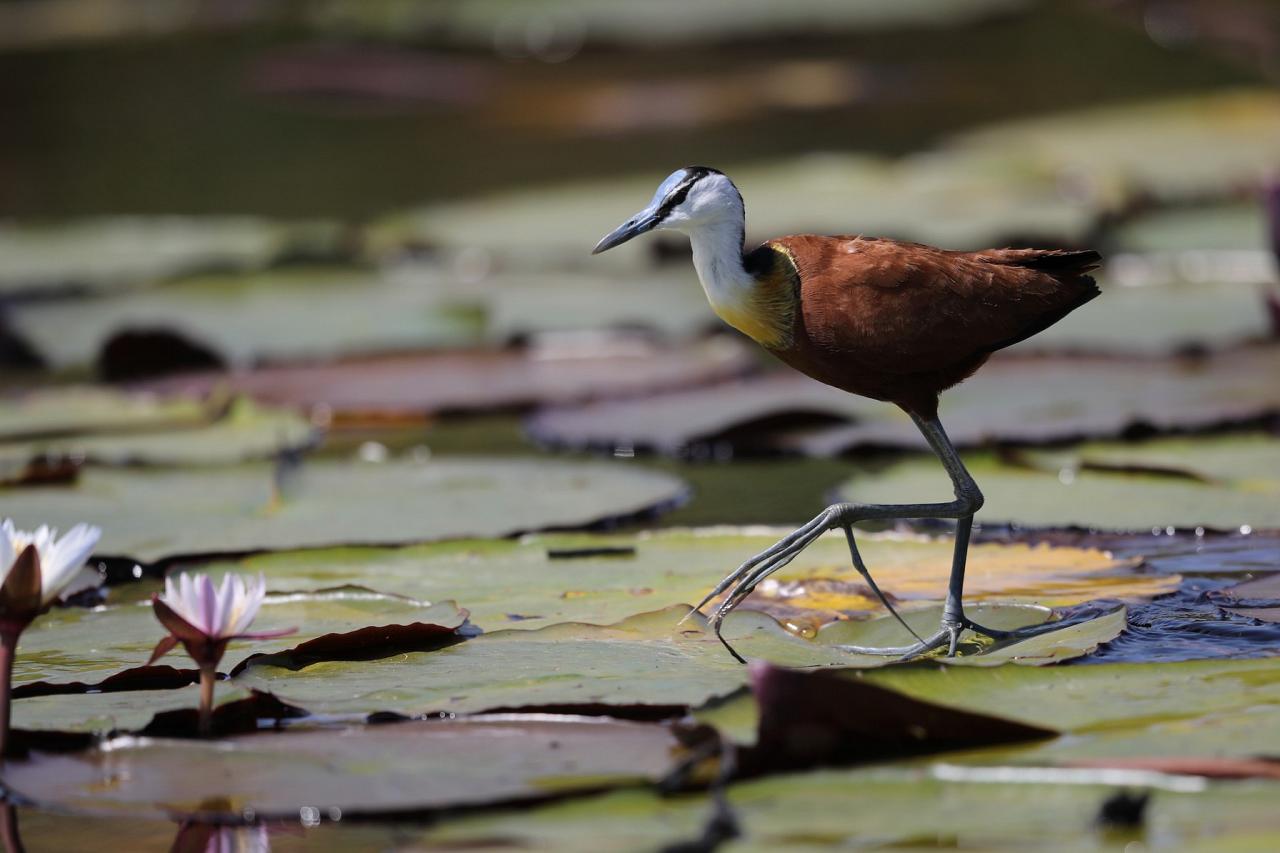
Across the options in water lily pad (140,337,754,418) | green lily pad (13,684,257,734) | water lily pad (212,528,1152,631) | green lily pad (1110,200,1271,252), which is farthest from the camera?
green lily pad (1110,200,1271,252)

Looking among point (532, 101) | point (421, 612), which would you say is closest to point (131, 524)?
point (421, 612)

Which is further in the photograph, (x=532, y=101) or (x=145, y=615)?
(x=532, y=101)

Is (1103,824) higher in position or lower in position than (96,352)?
lower

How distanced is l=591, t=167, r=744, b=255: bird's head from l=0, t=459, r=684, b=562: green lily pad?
0.97m

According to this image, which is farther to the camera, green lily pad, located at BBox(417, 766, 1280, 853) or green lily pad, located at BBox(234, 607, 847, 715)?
green lily pad, located at BBox(234, 607, 847, 715)

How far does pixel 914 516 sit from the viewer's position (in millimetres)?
2742

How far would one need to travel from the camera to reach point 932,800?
1921 millimetres

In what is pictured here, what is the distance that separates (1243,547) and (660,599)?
1.07 meters

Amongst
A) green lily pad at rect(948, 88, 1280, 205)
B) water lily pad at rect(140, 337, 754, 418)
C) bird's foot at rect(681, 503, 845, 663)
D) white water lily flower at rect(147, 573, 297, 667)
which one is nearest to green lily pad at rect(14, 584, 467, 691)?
white water lily flower at rect(147, 573, 297, 667)

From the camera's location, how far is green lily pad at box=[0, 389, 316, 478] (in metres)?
4.14

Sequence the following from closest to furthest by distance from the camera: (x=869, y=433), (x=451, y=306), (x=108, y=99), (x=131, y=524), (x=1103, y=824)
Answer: (x=1103, y=824) < (x=131, y=524) < (x=869, y=433) < (x=451, y=306) < (x=108, y=99)

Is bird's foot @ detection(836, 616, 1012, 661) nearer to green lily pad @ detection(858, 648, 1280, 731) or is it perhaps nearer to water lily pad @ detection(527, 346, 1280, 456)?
green lily pad @ detection(858, 648, 1280, 731)

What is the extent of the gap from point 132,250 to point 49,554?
15.1ft

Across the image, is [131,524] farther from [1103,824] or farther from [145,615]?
[1103,824]
